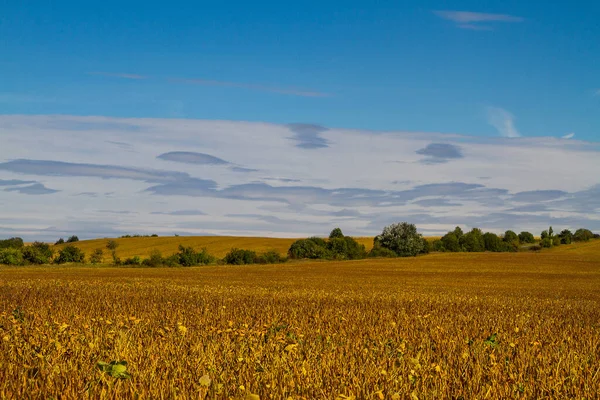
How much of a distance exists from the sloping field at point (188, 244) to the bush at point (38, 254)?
1887 centimetres

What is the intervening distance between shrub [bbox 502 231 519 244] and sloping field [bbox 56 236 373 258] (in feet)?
124

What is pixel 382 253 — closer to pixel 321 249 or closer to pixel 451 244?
pixel 321 249

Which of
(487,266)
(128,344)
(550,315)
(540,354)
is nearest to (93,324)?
(128,344)

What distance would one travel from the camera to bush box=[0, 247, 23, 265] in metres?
59.8

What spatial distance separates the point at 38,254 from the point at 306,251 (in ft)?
99.3

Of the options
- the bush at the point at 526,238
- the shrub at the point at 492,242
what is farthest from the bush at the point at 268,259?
the bush at the point at 526,238

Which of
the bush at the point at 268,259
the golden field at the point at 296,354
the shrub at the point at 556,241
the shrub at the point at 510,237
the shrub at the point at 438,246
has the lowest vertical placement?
the golden field at the point at 296,354

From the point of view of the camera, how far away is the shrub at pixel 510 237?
108113 mm

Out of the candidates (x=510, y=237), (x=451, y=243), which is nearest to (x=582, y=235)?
(x=510, y=237)

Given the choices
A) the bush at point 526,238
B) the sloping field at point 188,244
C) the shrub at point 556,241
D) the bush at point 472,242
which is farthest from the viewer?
the bush at point 526,238

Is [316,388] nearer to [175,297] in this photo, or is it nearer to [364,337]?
[364,337]

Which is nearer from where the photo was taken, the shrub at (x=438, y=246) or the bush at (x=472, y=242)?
the shrub at (x=438, y=246)

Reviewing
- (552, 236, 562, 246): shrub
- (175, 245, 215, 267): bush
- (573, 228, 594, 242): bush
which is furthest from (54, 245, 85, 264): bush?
(573, 228, 594, 242): bush

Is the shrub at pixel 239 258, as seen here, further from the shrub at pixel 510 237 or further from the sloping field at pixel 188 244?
the shrub at pixel 510 237
